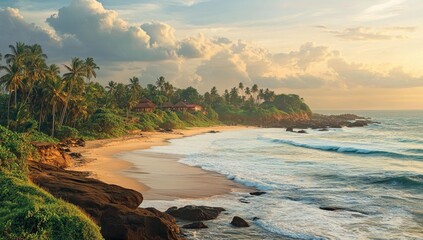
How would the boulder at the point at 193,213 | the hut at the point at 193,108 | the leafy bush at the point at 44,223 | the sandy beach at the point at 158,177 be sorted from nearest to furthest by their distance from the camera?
the leafy bush at the point at 44,223 < the boulder at the point at 193,213 < the sandy beach at the point at 158,177 < the hut at the point at 193,108

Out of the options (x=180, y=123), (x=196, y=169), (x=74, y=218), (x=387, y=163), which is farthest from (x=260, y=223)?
(x=180, y=123)

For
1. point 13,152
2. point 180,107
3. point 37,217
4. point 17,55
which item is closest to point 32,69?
point 17,55

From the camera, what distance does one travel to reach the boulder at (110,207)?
13.6 meters

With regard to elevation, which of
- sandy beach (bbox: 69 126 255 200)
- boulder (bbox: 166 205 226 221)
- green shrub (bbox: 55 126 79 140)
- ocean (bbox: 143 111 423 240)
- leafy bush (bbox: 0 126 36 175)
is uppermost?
leafy bush (bbox: 0 126 36 175)

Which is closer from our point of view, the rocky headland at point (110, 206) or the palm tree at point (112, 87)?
the rocky headland at point (110, 206)

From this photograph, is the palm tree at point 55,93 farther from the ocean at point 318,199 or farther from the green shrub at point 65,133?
the ocean at point 318,199

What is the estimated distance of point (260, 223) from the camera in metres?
18.0

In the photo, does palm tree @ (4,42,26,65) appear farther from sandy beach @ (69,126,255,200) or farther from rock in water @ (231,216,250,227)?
rock in water @ (231,216,250,227)

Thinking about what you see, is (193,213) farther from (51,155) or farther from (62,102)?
(62,102)

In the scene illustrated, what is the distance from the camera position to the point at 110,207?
1463 cm

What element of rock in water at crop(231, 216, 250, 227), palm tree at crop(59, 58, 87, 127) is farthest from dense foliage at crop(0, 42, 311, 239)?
rock in water at crop(231, 216, 250, 227)

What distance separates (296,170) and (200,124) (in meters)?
79.7

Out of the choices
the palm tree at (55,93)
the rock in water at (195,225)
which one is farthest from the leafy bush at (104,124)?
the rock in water at (195,225)

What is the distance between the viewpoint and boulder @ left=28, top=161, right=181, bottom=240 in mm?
13594
